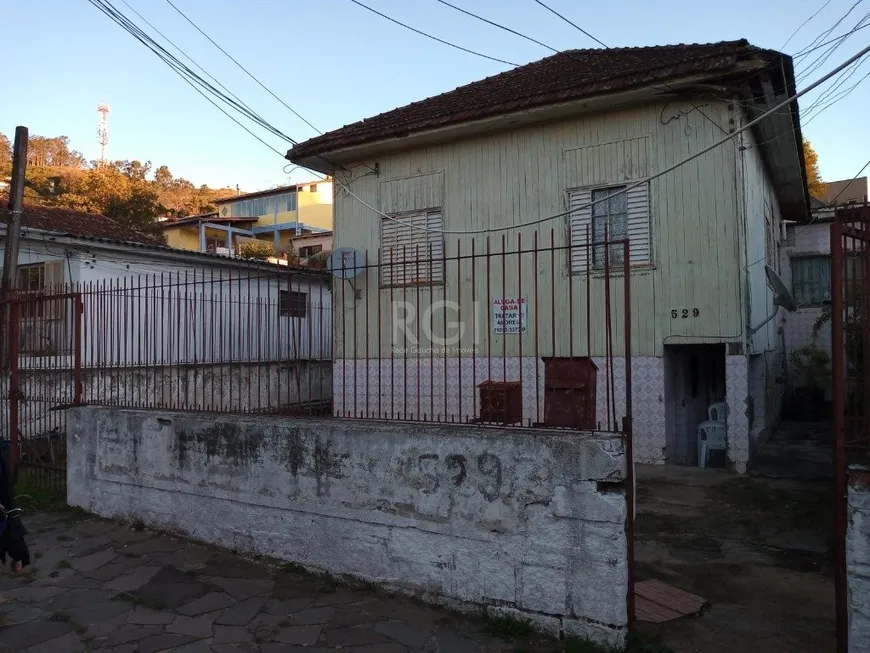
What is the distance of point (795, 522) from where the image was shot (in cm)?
606

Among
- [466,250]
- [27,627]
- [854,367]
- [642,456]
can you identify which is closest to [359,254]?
[466,250]

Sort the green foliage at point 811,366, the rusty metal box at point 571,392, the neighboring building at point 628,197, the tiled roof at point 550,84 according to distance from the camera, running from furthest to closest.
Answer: the green foliage at point 811,366, the neighboring building at point 628,197, the tiled roof at point 550,84, the rusty metal box at point 571,392

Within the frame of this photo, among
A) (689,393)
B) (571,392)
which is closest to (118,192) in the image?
(689,393)

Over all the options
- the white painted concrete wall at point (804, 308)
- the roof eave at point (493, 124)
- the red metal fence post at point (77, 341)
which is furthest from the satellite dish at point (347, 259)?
the white painted concrete wall at point (804, 308)

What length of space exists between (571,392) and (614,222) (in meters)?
5.71

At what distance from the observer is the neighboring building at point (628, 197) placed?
818 centimetres

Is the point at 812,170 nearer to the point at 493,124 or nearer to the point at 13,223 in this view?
the point at 493,124

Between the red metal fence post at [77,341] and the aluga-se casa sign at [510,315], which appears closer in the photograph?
the red metal fence post at [77,341]

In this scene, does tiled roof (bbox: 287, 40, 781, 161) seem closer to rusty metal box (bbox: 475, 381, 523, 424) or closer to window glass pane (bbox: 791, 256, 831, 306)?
rusty metal box (bbox: 475, 381, 523, 424)

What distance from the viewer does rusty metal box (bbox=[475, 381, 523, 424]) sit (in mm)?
4371

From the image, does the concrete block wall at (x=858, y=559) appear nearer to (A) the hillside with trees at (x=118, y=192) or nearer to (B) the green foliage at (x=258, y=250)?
(B) the green foliage at (x=258, y=250)

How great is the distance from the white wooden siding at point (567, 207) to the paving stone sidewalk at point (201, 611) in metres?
3.17

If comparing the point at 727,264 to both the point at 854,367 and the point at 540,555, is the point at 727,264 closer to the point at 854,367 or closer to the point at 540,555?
the point at 854,367
